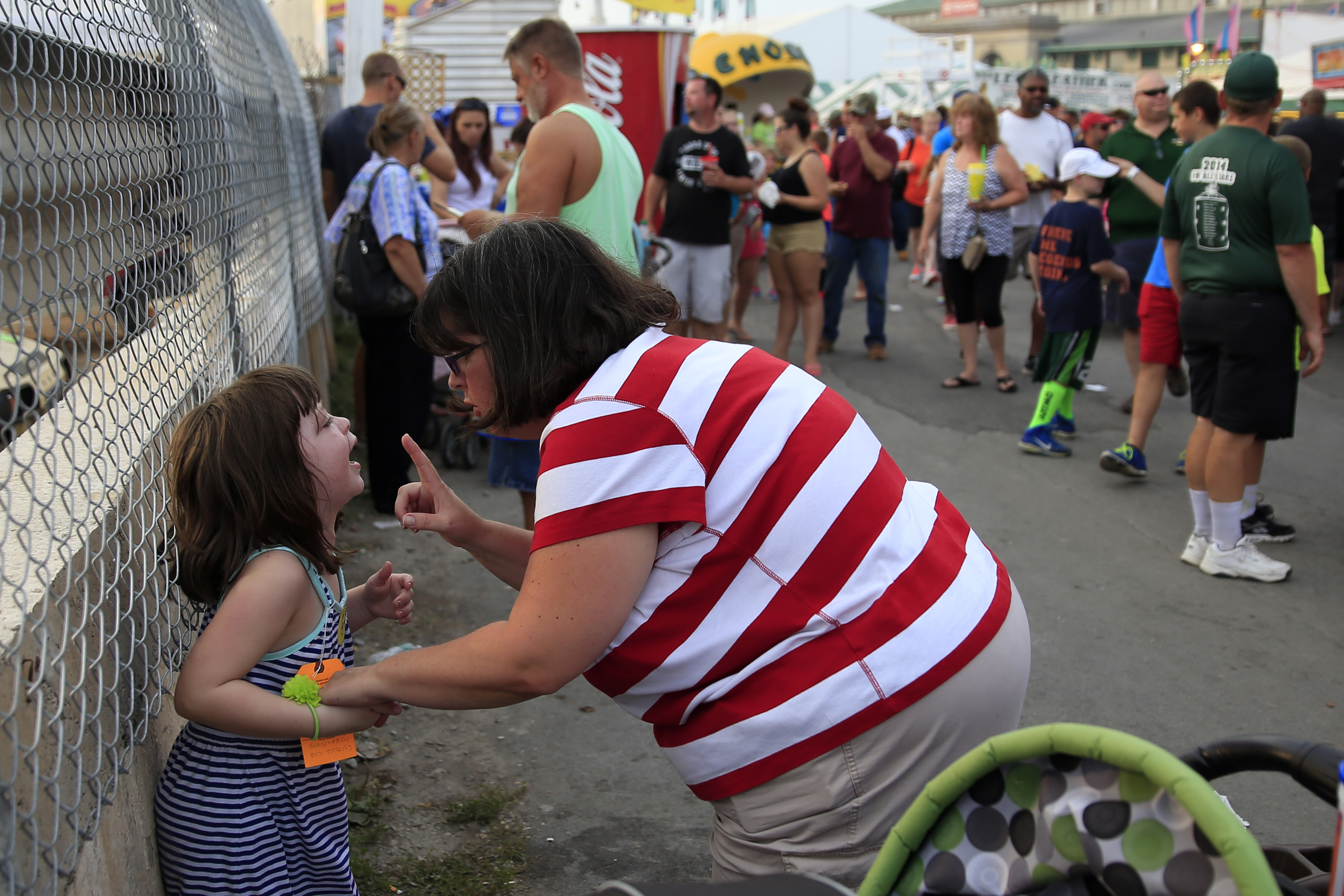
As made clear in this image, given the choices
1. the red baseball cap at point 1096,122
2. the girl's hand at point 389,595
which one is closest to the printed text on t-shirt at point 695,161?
the red baseball cap at point 1096,122

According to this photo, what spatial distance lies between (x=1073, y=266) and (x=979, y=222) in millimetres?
1137

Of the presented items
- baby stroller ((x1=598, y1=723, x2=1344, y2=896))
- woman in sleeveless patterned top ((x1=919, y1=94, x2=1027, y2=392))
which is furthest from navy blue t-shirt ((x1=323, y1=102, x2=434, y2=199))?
baby stroller ((x1=598, y1=723, x2=1344, y2=896))

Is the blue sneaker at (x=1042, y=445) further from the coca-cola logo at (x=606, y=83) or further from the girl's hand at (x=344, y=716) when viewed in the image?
the girl's hand at (x=344, y=716)

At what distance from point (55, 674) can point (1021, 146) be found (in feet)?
26.5

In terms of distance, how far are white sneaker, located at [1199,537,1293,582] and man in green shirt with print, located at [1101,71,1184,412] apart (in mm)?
2372

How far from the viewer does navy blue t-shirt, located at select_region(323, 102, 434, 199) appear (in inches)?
256

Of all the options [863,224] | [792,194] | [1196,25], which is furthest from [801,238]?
[1196,25]

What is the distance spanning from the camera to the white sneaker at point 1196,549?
4633 millimetres

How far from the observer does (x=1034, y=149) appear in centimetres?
814

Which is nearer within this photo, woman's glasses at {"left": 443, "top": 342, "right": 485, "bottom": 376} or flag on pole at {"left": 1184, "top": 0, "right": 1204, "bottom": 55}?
woman's glasses at {"left": 443, "top": 342, "right": 485, "bottom": 376}

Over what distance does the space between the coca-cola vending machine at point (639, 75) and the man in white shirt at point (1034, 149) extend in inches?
116

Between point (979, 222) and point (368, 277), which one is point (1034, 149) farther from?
point (368, 277)

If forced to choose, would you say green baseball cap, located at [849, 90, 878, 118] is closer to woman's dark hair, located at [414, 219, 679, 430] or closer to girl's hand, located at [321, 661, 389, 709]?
woman's dark hair, located at [414, 219, 679, 430]

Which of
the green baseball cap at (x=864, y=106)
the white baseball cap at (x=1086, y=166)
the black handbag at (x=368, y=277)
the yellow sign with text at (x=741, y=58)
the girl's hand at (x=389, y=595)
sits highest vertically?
the yellow sign with text at (x=741, y=58)
